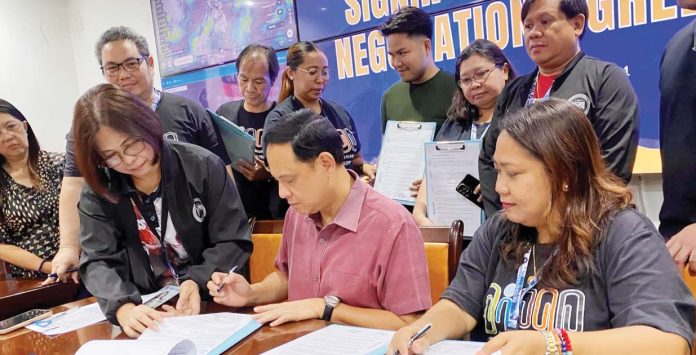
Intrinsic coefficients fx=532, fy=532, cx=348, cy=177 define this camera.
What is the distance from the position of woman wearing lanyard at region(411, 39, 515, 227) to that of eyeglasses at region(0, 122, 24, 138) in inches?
72.8


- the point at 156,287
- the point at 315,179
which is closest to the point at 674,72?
the point at 315,179

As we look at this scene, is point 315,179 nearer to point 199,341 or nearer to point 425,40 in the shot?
point 199,341

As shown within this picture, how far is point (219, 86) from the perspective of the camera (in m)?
4.21

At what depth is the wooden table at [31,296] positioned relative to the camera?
188cm

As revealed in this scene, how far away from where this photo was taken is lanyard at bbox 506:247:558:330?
1.11 m

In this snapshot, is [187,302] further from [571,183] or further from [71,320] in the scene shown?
[571,183]

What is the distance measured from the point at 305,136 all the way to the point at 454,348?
63cm

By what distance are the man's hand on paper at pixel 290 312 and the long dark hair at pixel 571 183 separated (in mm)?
539

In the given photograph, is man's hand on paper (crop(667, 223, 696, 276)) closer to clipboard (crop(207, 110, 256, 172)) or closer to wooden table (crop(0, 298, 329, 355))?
wooden table (crop(0, 298, 329, 355))

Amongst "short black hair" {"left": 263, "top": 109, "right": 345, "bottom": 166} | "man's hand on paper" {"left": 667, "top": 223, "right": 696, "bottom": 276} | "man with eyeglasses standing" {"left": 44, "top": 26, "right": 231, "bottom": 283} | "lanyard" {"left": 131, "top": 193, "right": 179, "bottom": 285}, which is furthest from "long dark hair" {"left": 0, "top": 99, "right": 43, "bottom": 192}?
"man's hand on paper" {"left": 667, "top": 223, "right": 696, "bottom": 276}

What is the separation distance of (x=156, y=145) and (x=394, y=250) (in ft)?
2.49

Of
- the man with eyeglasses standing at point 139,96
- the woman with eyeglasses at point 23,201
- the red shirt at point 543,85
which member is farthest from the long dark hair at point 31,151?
the red shirt at point 543,85

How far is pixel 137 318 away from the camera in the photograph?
1.37 meters

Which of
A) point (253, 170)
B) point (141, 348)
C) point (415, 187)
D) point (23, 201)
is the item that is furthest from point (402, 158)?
point (23, 201)
